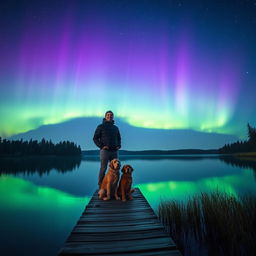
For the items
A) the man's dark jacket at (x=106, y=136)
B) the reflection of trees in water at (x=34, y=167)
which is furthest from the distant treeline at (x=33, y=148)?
the man's dark jacket at (x=106, y=136)

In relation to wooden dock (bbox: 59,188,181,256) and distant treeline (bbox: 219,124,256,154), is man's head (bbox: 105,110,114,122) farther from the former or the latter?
distant treeline (bbox: 219,124,256,154)

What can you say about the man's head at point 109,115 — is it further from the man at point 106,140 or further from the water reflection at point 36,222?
the water reflection at point 36,222

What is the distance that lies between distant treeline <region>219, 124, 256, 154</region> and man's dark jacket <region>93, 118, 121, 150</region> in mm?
69223

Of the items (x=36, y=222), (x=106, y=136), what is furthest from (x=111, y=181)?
(x=36, y=222)

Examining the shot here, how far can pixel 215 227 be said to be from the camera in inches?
191

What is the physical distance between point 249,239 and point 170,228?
2092 millimetres

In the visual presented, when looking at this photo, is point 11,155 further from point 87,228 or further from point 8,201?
point 87,228

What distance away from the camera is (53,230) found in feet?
20.5

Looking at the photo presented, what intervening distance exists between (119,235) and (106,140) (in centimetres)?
336

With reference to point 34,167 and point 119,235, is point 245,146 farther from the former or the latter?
point 119,235

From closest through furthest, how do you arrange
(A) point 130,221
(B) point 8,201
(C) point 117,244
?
(C) point 117,244
(A) point 130,221
(B) point 8,201

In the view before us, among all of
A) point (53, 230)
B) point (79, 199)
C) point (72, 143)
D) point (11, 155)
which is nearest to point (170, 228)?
point (53, 230)

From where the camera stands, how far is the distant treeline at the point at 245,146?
61.1 meters

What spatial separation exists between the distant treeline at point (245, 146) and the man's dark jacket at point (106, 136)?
6922 cm
